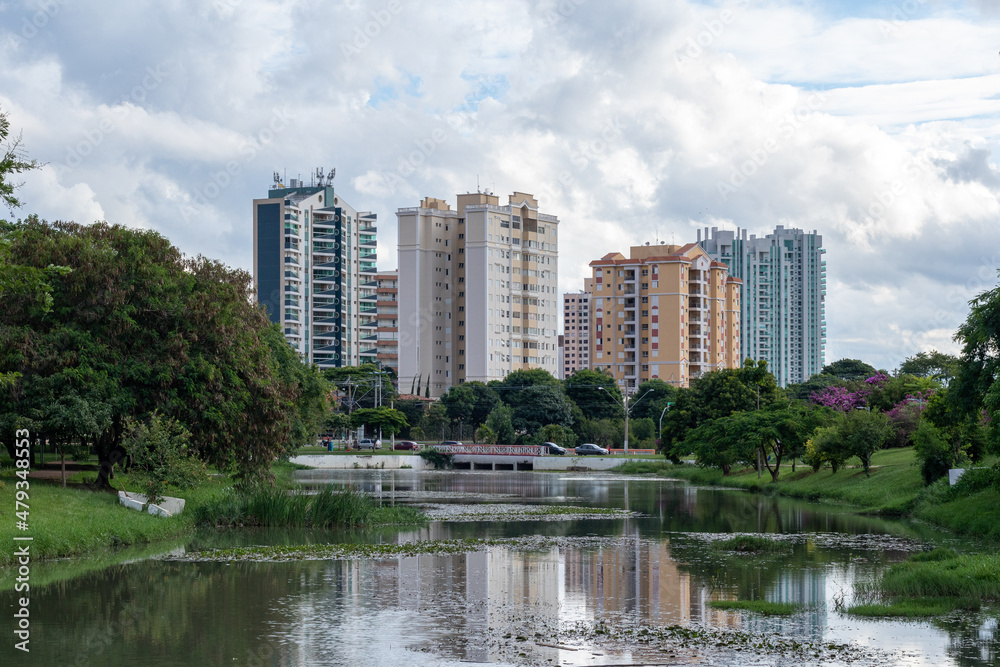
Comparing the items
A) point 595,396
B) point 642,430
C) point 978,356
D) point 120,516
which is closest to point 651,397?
point 595,396

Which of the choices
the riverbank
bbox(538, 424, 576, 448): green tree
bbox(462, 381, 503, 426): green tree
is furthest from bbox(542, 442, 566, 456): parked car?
the riverbank

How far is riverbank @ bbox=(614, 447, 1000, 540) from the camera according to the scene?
33031mm

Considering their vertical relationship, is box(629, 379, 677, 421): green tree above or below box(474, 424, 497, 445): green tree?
above

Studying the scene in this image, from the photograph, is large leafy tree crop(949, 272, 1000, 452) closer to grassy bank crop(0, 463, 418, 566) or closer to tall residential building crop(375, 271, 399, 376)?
grassy bank crop(0, 463, 418, 566)

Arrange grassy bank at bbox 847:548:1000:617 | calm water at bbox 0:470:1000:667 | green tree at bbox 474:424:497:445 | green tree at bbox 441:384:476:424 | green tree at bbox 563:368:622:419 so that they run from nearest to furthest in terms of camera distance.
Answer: calm water at bbox 0:470:1000:667, grassy bank at bbox 847:548:1000:617, green tree at bbox 474:424:497:445, green tree at bbox 563:368:622:419, green tree at bbox 441:384:476:424

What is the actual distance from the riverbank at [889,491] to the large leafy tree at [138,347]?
22.3 m

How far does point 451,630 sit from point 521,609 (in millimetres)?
2390

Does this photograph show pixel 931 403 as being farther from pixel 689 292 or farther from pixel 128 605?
pixel 689 292

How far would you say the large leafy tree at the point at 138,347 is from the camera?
33719mm

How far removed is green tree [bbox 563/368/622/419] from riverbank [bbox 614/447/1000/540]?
189 feet

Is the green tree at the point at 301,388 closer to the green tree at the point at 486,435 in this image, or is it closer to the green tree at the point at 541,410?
the green tree at the point at 486,435

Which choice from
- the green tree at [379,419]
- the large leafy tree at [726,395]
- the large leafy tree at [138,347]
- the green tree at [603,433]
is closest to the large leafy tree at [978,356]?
the large leafy tree at [138,347]

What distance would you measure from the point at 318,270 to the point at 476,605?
505 feet

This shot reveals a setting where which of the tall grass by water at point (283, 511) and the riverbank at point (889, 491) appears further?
the tall grass by water at point (283, 511)
